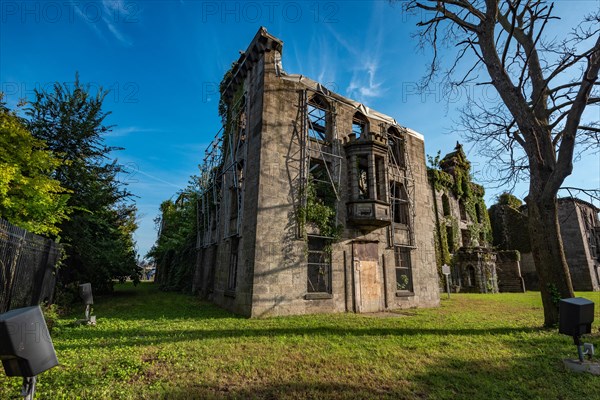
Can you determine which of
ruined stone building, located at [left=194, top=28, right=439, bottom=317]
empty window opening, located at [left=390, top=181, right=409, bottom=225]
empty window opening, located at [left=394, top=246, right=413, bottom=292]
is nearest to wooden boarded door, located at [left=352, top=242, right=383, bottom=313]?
ruined stone building, located at [left=194, top=28, right=439, bottom=317]

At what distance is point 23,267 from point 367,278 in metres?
12.1

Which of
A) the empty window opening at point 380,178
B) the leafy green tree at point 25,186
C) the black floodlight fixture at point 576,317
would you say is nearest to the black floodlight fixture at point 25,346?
the black floodlight fixture at point 576,317

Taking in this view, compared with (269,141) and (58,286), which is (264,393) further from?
(58,286)

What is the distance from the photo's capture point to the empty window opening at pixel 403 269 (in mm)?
15516

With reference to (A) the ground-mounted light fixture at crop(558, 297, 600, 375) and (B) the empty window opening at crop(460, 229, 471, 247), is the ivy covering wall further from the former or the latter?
(A) the ground-mounted light fixture at crop(558, 297, 600, 375)

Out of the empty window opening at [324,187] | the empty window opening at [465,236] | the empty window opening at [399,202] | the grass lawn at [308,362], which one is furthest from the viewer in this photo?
the empty window opening at [465,236]

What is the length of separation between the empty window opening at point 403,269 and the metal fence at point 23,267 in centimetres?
1448

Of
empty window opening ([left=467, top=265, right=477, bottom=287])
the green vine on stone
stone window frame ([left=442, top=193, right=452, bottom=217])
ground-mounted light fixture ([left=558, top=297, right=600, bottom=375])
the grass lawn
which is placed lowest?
the grass lawn

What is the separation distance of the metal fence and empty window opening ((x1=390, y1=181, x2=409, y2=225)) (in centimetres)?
1483

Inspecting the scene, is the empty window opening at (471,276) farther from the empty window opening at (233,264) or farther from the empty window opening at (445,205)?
the empty window opening at (233,264)

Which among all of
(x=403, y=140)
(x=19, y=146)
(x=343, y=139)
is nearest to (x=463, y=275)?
(x=403, y=140)

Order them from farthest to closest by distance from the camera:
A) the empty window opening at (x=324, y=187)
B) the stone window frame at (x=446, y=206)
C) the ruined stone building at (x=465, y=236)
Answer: the stone window frame at (x=446, y=206) → the ruined stone building at (x=465, y=236) → the empty window opening at (x=324, y=187)

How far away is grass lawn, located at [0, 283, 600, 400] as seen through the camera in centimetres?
439

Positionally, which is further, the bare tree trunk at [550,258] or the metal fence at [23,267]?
the bare tree trunk at [550,258]
